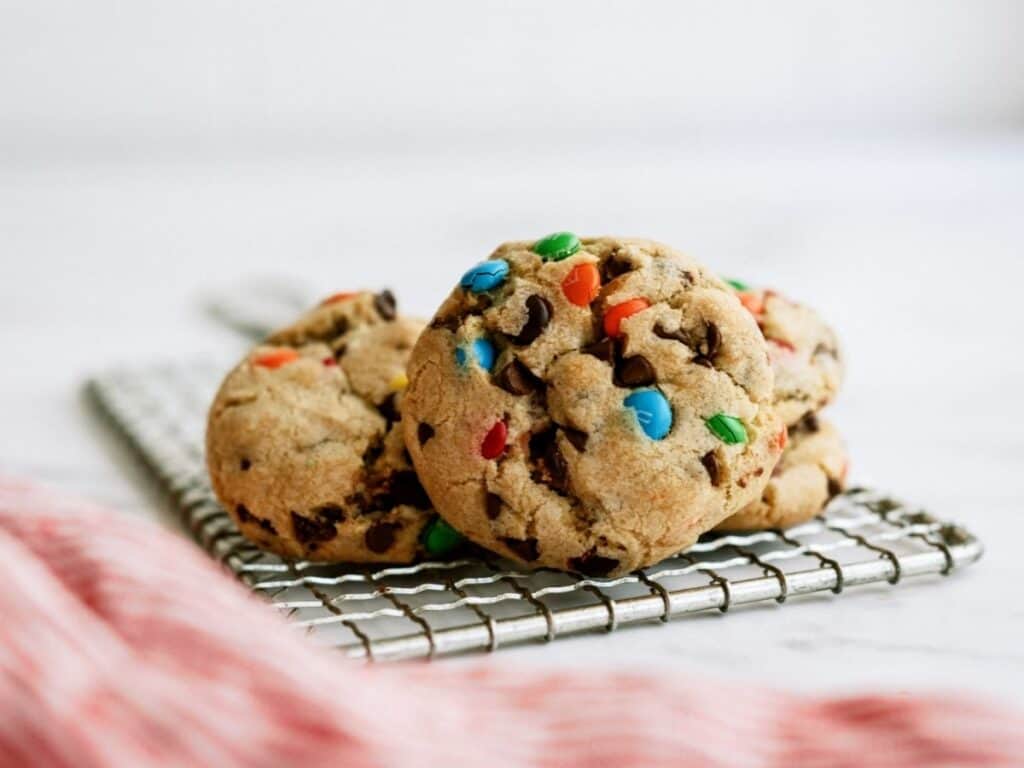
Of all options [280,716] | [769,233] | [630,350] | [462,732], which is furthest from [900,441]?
[769,233]

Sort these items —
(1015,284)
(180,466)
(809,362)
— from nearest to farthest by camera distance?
(809,362)
(180,466)
(1015,284)

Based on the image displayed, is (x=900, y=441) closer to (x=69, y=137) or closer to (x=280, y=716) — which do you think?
(x=280, y=716)

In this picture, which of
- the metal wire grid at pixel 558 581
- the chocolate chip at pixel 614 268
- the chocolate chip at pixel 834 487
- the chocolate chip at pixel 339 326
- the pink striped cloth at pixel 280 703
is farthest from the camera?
the chocolate chip at pixel 339 326

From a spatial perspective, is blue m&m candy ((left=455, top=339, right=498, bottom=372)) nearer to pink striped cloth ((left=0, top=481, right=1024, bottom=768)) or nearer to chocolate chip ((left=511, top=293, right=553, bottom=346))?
chocolate chip ((left=511, top=293, right=553, bottom=346))

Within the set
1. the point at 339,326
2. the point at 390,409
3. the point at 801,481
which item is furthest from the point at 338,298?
the point at 801,481

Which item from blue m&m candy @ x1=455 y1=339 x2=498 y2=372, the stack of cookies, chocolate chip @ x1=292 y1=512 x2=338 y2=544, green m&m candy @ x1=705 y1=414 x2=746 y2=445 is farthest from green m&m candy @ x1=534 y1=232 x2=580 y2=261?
chocolate chip @ x1=292 y1=512 x2=338 y2=544

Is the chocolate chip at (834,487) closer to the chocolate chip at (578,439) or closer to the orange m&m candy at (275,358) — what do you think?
the chocolate chip at (578,439)

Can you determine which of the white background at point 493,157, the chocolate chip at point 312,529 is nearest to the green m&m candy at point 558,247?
the chocolate chip at point 312,529
